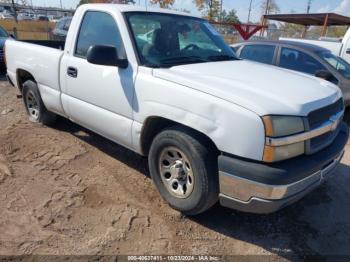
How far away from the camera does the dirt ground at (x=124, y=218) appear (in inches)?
112

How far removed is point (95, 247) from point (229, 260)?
1.12 m

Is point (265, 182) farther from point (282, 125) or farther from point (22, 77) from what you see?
point (22, 77)

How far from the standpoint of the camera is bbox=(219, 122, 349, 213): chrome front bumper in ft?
8.23

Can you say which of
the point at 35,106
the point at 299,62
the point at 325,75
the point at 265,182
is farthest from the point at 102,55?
the point at 299,62

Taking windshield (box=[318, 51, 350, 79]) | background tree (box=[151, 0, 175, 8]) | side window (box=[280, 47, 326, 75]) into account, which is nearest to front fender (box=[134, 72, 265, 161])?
side window (box=[280, 47, 326, 75])

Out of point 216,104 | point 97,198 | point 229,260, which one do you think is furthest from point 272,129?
point 97,198

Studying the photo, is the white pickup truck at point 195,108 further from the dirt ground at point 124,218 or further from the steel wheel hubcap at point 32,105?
the steel wheel hubcap at point 32,105

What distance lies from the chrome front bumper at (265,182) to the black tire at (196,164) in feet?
0.40

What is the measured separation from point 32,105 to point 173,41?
296 centimetres

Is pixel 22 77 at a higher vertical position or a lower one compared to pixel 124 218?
higher

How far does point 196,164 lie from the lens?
283 centimetres

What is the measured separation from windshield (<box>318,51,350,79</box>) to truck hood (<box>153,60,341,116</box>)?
3684mm

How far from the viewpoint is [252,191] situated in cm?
259

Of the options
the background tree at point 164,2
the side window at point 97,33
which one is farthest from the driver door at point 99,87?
the background tree at point 164,2
